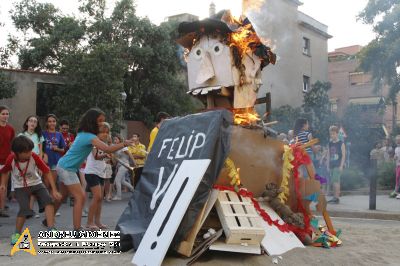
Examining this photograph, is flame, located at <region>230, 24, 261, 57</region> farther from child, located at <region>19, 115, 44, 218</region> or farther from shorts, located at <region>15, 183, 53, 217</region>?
child, located at <region>19, 115, 44, 218</region>

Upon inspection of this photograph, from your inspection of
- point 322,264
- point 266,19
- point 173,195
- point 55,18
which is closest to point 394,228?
point 322,264

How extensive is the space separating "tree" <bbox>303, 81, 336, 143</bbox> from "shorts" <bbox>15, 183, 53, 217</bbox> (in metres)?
16.7

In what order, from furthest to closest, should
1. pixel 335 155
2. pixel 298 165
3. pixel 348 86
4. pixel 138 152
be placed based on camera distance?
pixel 348 86, pixel 138 152, pixel 335 155, pixel 298 165

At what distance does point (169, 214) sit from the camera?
14.7 ft

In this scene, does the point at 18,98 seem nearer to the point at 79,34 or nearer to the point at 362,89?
the point at 79,34

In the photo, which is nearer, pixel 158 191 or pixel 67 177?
pixel 158 191

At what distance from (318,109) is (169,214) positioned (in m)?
19.0

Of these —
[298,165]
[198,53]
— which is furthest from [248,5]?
[298,165]

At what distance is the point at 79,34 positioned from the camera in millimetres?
22266

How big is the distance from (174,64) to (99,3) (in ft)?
15.5

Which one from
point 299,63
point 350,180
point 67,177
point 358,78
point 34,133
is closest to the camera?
point 67,177

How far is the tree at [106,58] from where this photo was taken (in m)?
19.9

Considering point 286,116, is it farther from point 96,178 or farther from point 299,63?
point 96,178

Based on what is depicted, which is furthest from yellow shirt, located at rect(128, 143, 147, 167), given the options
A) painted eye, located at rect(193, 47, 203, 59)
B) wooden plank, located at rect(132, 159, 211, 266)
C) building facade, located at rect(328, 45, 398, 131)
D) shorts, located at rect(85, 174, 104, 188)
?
building facade, located at rect(328, 45, 398, 131)
